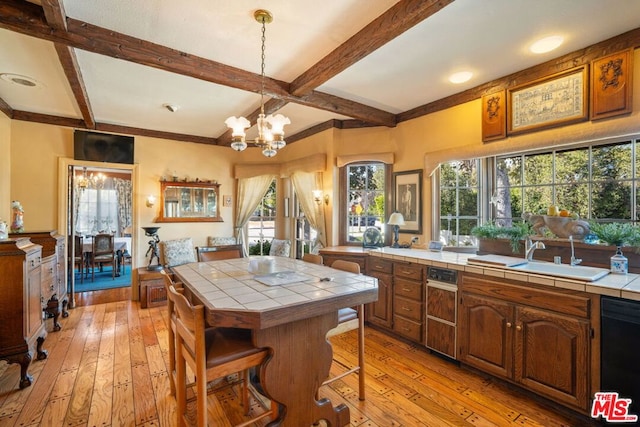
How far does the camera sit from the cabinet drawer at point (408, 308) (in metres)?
2.90

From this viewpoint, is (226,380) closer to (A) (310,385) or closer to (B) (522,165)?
(A) (310,385)

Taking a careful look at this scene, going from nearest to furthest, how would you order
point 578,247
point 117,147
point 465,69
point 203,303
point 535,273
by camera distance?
1. point 203,303
2. point 535,273
3. point 578,247
4. point 465,69
5. point 117,147

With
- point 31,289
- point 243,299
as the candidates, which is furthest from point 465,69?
point 31,289

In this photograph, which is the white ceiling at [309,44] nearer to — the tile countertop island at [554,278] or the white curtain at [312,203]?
the white curtain at [312,203]

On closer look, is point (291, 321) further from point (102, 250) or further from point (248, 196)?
point (102, 250)

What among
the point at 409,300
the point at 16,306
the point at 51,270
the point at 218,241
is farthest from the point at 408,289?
the point at 51,270

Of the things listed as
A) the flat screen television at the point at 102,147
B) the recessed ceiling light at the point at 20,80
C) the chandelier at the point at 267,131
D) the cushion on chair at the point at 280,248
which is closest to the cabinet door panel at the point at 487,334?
the chandelier at the point at 267,131

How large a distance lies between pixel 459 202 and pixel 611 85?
1.56 m

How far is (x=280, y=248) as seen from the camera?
5.04 m

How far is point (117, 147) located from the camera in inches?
178

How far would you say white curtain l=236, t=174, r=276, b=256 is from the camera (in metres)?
5.49

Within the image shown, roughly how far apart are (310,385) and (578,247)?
230 centimetres

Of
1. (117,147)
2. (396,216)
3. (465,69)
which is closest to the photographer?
(465,69)

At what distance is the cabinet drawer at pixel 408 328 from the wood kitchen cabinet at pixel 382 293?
84 millimetres
